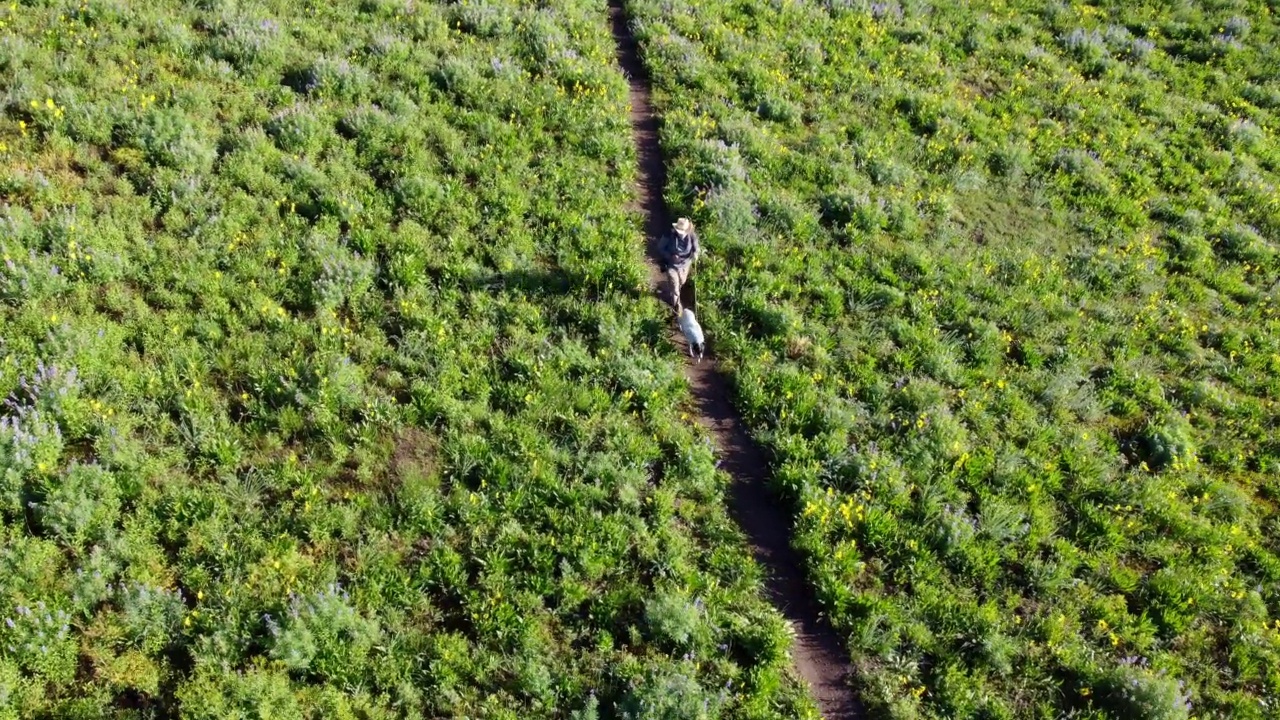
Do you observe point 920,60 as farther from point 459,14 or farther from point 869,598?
point 869,598

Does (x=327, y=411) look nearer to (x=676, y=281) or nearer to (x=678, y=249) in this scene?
(x=676, y=281)

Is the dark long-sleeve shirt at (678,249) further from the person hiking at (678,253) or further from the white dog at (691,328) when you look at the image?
the white dog at (691,328)

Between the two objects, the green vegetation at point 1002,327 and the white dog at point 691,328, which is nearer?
the green vegetation at point 1002,327

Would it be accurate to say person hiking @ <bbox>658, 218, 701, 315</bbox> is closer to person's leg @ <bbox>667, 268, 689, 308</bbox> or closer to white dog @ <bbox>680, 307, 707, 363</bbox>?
person's leg @ <bbox>667, 268, 689, 308</bbox>

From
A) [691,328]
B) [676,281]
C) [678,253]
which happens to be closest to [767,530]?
[691,328]

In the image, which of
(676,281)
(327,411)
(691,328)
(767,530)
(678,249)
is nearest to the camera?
(327,411)

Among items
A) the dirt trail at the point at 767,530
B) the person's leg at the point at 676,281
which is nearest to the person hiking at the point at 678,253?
the person's leg at the point at 676,281
